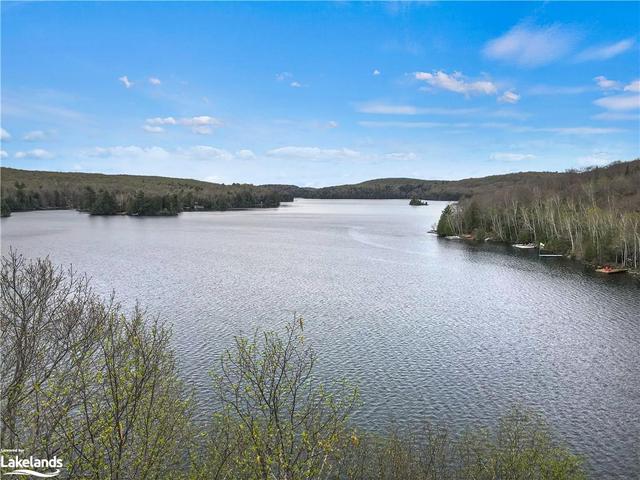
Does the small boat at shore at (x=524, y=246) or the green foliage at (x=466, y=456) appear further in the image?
the small boat at shore at (x=524, y=246)

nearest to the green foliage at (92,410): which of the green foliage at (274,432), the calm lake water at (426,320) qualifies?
the green foliage at (274,432)

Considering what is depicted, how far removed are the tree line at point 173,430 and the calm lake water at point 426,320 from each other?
2655 millimetres

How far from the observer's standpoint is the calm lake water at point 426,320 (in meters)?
25.0

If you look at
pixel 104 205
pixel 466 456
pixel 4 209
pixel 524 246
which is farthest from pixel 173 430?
pixel 4 209

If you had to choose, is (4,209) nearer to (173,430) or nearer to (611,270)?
(611,270)

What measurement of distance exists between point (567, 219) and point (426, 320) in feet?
170

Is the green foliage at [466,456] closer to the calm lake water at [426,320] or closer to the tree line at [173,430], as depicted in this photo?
the tree line at [173,430]

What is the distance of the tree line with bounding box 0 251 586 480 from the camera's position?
42.4ft

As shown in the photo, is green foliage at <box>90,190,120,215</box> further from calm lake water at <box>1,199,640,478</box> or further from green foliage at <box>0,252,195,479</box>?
green foliage at <box>0,252,195,479</box>

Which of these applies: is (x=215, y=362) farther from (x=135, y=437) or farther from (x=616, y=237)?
(x=616, y=237)

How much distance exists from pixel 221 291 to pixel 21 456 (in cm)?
3837

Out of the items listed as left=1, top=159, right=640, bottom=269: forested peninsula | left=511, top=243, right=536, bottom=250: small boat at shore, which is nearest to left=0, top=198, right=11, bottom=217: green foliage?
left=1, top=159, right=640, bottom=269: forested peninsula

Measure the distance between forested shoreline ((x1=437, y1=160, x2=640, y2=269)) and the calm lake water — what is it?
234 inches

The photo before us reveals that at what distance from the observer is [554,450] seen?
63.4ft
